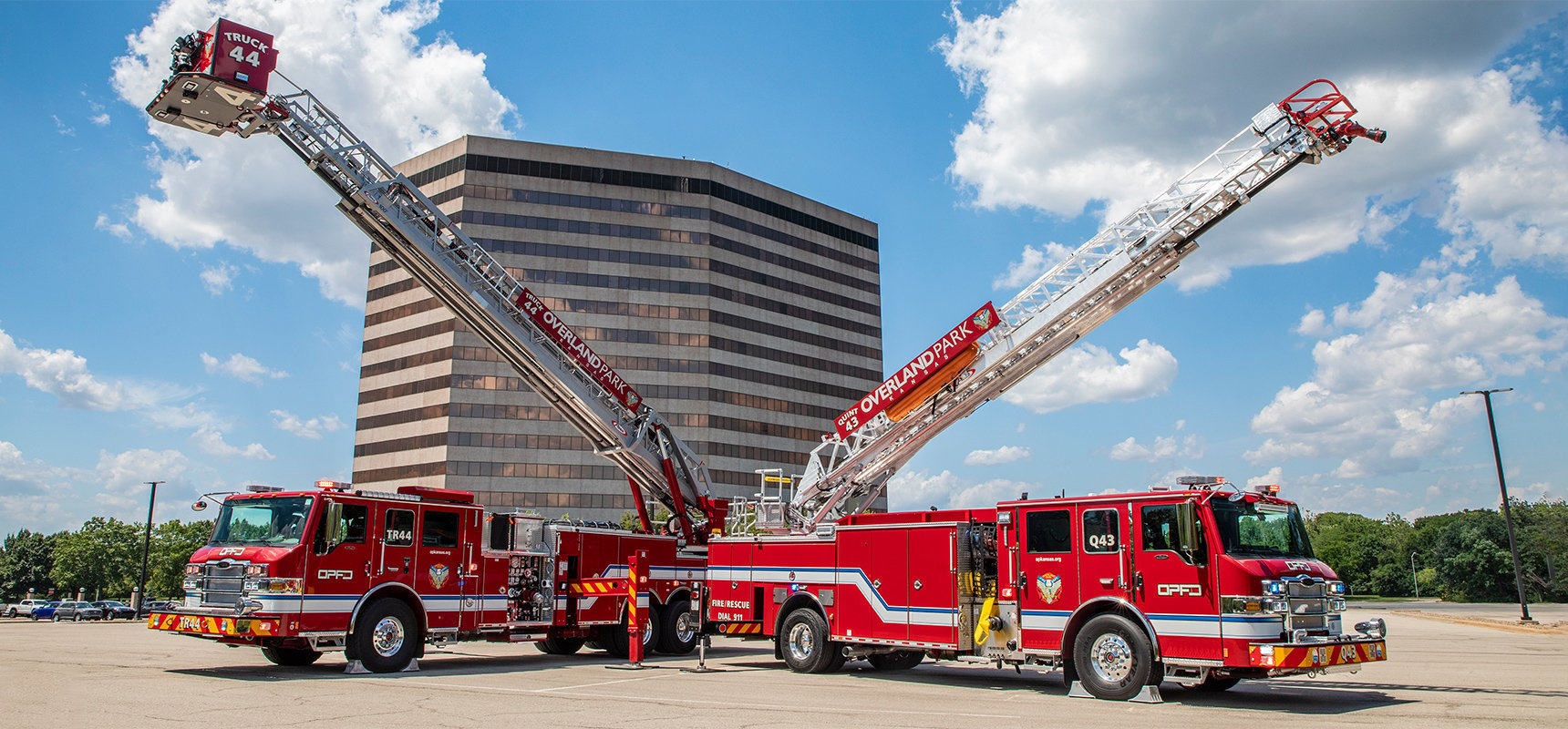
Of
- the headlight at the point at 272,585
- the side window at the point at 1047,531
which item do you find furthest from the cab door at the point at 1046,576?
the headlight at the point at 272,585

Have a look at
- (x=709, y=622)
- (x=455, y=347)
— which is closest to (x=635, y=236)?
(x=455, y=347)

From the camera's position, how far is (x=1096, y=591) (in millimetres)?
13227

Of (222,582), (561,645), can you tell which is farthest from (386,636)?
(561,645)

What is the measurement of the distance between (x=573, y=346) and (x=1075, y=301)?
10.1m

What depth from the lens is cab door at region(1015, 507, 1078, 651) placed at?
13547 millimetres

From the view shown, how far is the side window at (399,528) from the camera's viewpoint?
16.1m

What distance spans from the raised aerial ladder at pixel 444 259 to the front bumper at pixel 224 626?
702 cm

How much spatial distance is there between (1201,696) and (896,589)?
455 cm

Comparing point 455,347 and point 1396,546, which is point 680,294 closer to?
point 455,347

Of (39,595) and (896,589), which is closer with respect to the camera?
(896,589)

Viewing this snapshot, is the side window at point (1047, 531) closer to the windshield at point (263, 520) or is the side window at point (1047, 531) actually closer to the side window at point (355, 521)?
the side window at point (355, 521)

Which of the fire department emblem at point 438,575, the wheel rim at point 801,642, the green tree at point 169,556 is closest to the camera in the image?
the fire department emblem at point 438,575

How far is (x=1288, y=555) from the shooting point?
41.6 feet

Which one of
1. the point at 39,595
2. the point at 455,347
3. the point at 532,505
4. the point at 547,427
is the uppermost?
the point at 455,347
